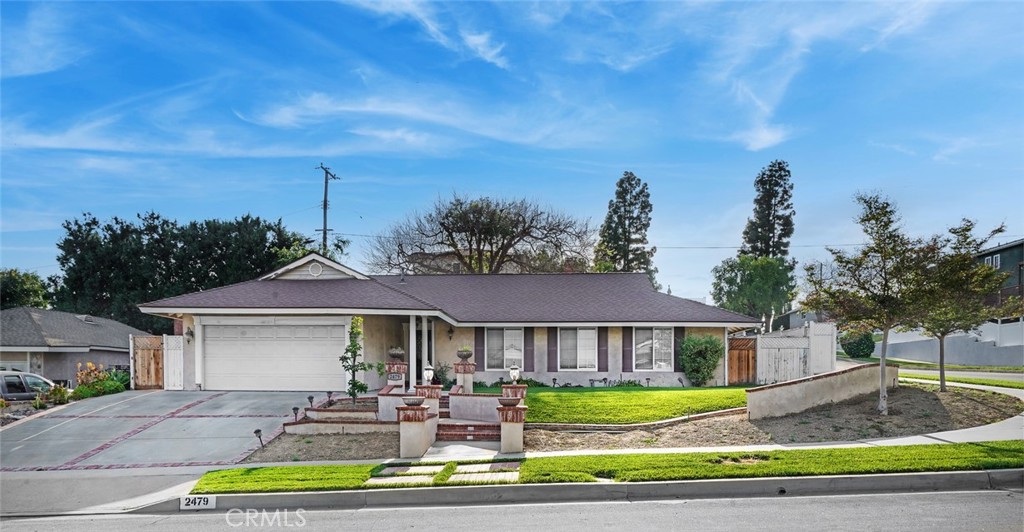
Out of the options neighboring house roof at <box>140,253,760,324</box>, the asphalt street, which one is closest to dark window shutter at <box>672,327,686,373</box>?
neighboring house roof at <box>140,253,760,324</box>

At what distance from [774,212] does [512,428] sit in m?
45.4

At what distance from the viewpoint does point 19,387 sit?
1817 cm

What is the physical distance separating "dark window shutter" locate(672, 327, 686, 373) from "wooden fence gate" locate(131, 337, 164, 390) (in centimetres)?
1716

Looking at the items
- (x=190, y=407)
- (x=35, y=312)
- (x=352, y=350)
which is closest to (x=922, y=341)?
(x=352, y=350)

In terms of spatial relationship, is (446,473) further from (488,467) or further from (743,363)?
(743,363)

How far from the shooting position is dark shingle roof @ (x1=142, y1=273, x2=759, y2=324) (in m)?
19.2

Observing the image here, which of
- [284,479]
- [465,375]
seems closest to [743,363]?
[465,375]

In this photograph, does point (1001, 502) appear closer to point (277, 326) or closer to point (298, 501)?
point (298, 501)

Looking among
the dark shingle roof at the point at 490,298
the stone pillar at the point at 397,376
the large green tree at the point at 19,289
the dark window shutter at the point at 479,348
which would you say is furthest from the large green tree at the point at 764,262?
the large green tree at the point at 19,289

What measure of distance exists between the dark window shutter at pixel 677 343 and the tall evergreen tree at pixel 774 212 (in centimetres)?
3286

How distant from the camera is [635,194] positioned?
5050cm

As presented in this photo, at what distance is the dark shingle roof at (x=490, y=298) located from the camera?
19156 millimetres

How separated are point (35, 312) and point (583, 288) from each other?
2448 cm

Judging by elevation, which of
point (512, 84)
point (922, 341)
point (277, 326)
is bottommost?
point (922, 341)
